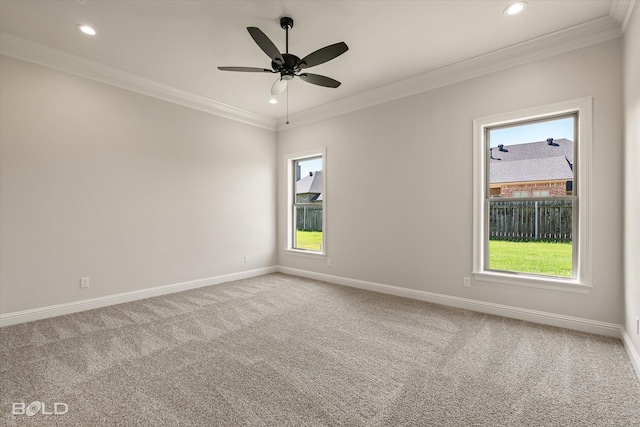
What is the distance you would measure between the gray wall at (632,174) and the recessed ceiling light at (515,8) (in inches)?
30.9

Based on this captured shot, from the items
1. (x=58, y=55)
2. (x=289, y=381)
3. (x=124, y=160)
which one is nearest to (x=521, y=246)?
(x=289, y=381)

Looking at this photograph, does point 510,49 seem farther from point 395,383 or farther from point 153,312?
point 153,312

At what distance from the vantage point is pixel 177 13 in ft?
8.90

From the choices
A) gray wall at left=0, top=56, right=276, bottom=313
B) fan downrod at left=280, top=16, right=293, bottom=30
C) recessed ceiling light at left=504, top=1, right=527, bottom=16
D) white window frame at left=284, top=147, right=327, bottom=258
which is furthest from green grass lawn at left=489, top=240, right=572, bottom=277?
gray wall at left=0, top=56, right=276, bottom=313

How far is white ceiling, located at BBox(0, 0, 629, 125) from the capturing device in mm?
2619

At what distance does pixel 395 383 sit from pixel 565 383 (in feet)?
3.94

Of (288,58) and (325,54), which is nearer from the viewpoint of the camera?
(325,54)

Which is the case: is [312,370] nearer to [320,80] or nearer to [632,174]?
[320,80]

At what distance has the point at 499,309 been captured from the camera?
3408mm

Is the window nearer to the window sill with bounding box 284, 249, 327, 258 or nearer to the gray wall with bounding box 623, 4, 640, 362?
the window sill with bounding box 284, 249, 327, 258

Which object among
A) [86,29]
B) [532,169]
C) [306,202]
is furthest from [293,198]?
[532,169]

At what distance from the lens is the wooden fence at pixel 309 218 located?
5490 mm

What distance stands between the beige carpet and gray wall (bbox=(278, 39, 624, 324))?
0.54 m

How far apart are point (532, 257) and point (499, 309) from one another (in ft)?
2.32
